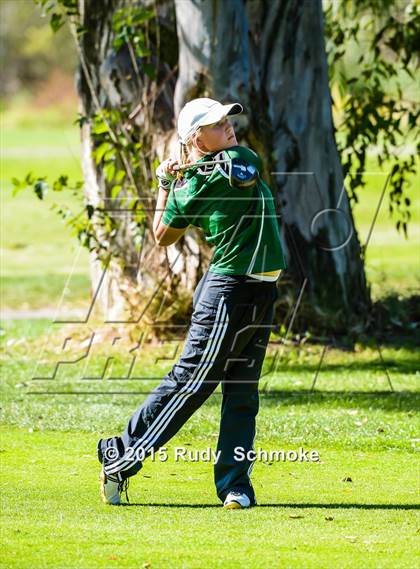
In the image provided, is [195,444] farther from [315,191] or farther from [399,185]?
[399,185]

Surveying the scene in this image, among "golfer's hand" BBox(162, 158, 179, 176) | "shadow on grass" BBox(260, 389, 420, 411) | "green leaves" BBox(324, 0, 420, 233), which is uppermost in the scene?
"golfer's hand" BBox(162, 158, 179, 176)

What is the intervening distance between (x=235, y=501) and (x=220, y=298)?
1.08m

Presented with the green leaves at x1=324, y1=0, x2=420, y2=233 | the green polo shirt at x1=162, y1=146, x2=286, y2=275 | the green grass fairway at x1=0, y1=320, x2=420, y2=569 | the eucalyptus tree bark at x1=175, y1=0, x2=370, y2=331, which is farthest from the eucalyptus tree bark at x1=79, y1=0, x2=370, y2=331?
the green polo shirt at x1=162, y1=146, x2=286, y2=275

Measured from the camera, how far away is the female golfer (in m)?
6.14

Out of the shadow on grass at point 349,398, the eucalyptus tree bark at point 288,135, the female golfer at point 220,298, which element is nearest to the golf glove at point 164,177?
the female golfer at point 220,298

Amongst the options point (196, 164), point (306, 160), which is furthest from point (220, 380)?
point (306, 160)

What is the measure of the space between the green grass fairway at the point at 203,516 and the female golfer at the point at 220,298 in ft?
0.94

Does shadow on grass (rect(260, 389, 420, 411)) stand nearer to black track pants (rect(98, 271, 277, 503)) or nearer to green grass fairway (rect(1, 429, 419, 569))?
green grass fairway (rect(1, 429, 419, 569))

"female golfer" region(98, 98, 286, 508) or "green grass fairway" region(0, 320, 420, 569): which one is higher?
"female golfer" region(98, 98, 286, 508)

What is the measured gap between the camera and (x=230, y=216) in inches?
241

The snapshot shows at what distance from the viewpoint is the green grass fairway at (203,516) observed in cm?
535

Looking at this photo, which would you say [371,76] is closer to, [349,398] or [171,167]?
[349,398]

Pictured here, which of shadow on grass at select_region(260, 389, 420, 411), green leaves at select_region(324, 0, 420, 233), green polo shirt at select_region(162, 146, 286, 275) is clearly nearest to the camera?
green polo shirt at select_region(162, 146, 286, 275)

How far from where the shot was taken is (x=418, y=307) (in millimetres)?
13812
